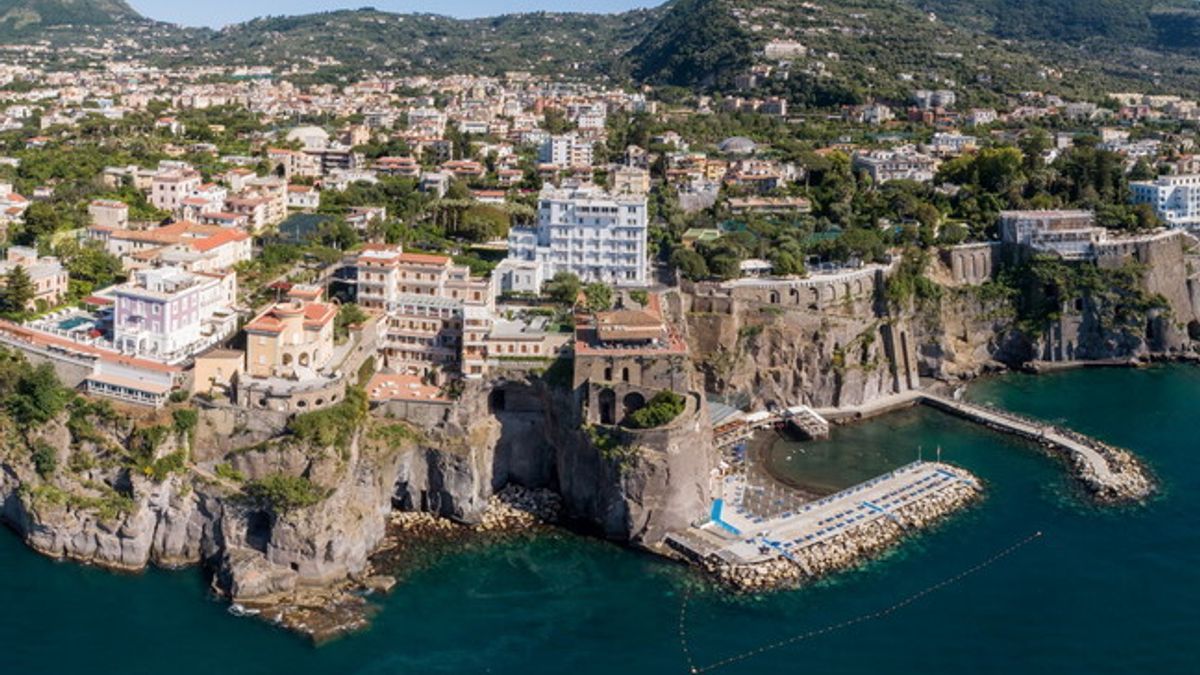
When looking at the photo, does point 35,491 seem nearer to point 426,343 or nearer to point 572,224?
point 426,343

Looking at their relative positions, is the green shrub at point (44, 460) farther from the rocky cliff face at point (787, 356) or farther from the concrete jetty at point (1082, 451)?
the concrete jetty at point (1082, 451)

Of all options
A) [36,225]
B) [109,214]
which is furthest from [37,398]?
[109,214]

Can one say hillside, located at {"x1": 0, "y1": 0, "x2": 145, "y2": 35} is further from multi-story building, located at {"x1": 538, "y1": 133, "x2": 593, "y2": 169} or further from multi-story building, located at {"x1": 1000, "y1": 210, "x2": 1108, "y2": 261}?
multi-story building, located at {"x1": 1000, "y1": 210, "x2": 1108, "y2": 261}

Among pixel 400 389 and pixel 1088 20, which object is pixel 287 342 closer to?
pixel 400 389

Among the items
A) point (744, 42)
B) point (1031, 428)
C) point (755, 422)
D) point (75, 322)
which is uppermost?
point (744, 42)

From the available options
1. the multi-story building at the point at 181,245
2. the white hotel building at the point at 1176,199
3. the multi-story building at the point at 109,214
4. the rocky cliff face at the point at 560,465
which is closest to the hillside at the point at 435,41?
the white hotel building at the point at 1176,199

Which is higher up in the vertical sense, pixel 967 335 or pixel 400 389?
pixel 967 335
